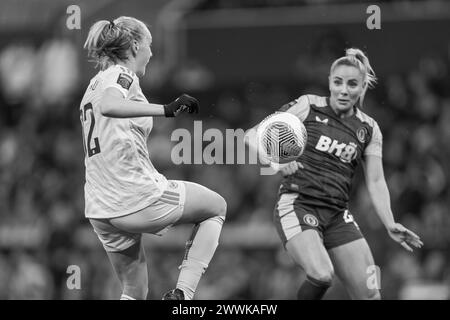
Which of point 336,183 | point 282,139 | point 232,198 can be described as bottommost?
point 232,198

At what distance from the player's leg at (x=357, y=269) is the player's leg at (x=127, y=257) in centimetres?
150

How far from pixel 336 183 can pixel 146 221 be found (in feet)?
5.75

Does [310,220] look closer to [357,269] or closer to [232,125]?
[357,269]

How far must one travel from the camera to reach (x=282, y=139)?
713cm

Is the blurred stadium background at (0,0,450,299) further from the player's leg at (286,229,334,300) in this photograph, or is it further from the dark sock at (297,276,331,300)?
the dark sock at (297,276,331,300)

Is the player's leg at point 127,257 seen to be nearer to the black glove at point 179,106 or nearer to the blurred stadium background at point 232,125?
the black glove at point 179,106

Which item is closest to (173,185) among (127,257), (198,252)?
(198,252)

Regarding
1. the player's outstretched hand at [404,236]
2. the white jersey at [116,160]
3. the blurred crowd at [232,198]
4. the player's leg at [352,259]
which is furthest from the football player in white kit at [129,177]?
the blurred crowd at [232,198]

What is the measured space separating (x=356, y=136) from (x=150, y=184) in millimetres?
1869

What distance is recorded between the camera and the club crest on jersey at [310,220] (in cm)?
729

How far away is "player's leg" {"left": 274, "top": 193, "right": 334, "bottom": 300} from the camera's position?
281 inches

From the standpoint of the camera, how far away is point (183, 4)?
1508 cm
